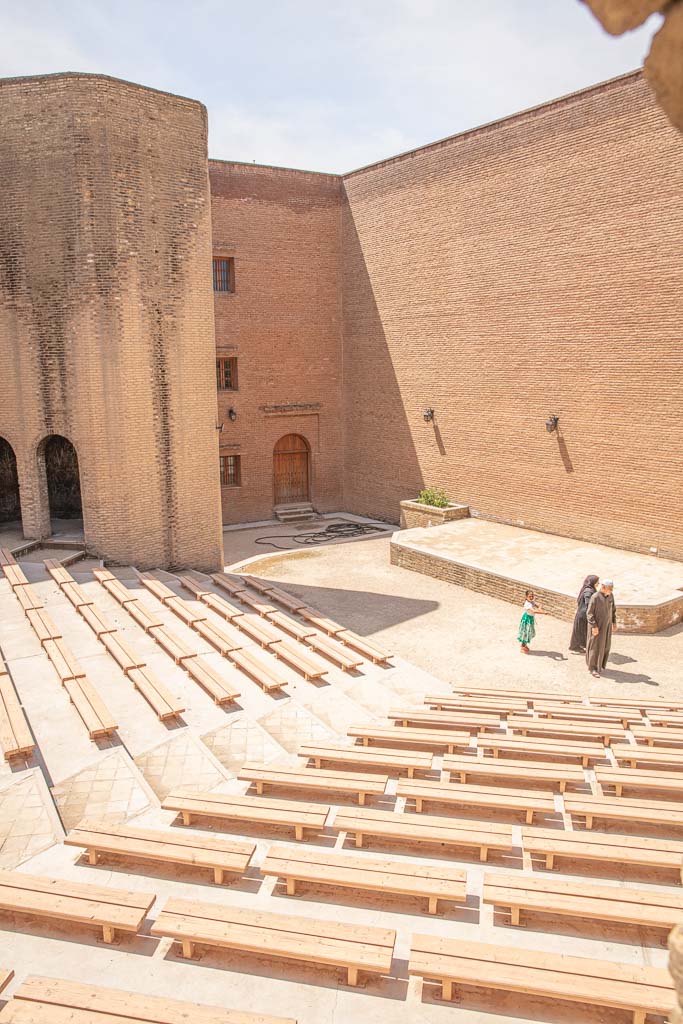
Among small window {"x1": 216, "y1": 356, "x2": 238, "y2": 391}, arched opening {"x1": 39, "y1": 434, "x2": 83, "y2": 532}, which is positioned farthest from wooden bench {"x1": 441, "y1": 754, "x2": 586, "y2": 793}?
small window {"x1": 216, "y1": 356, "x2": 238, "y2": 391}

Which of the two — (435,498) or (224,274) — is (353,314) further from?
(435,498)

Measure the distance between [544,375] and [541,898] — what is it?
1461cm

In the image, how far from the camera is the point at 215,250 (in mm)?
21500

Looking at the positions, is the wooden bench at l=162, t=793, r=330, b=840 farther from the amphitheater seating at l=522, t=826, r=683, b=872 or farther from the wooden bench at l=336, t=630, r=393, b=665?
the wooden bench at l=336, t=630, r=393, b=665

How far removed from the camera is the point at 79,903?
4.63 metres

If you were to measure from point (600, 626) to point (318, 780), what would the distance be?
584 cm

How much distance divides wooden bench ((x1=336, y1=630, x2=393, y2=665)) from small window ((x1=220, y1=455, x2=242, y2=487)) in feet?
40.2

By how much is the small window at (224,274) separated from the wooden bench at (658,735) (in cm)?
1802

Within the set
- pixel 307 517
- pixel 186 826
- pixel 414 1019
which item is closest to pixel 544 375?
pixel 307 517

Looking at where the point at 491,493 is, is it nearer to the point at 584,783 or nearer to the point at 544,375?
the point at 544,375

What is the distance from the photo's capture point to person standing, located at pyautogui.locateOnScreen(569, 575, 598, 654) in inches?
440

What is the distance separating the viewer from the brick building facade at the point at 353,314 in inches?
535

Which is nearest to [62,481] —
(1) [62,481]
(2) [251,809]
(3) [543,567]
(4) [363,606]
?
(1) [62,481]

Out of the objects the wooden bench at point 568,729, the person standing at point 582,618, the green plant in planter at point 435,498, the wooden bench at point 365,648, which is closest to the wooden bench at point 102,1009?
the wooden bench at point 568,729
